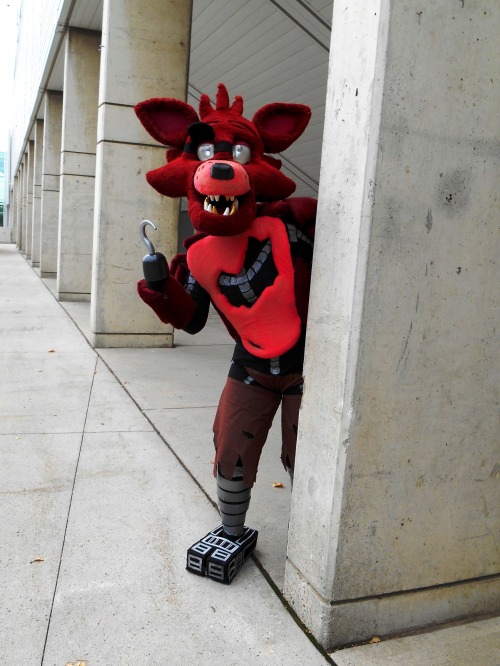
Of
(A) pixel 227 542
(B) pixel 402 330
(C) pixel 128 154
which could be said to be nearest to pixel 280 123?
(B) pixel 402 330

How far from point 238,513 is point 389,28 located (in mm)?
2009

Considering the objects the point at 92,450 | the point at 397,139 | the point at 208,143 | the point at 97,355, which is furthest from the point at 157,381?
the point at 397,139

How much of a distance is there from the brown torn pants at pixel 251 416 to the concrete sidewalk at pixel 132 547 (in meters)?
0.51

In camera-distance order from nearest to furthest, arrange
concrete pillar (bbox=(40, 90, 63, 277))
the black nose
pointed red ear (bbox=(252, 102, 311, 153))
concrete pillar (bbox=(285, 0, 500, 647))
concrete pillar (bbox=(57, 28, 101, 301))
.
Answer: concrete pillar (bbox=(285, 0, 500, 647))
the black nose
pointed red ear (bbox=(252, 102, 311, 153))
concrete pillar (bbox=(57, 28, 101, 301))
concrete pillar (bbox=(40, 90, 63, 277))

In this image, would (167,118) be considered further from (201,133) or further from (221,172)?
(221,172)

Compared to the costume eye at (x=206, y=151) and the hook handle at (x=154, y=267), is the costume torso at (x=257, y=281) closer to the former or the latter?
the hook handle at (x=154, y=267)

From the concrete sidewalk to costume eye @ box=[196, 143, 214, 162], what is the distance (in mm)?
1740

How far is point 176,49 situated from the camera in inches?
297

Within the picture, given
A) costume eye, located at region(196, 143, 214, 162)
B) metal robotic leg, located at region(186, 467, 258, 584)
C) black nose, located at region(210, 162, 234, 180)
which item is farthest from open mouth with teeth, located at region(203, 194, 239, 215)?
metal robotic leg, located at region(186, 467, 258, 584)

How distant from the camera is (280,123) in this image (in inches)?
110

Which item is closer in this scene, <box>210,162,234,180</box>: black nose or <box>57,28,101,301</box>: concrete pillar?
<box>210,162,234,180</box>: black nose

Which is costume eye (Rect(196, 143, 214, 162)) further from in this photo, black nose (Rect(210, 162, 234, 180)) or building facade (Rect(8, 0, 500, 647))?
building facade (Rect(8, 0, 500, 647))

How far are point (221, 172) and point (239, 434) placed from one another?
42.6 inches

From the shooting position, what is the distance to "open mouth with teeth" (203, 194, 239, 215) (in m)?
2.42
